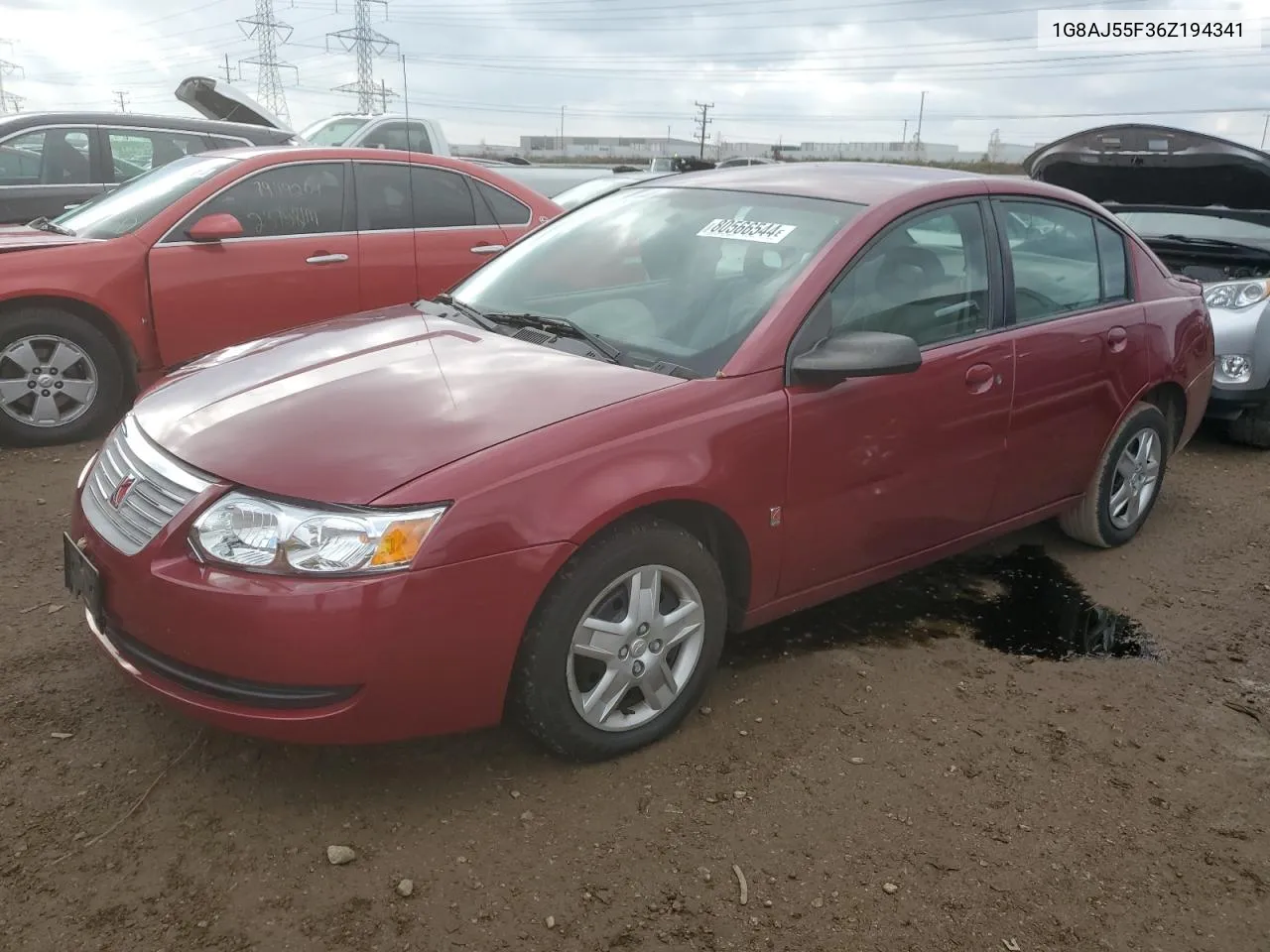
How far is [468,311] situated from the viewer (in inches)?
144

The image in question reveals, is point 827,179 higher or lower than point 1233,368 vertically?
higher

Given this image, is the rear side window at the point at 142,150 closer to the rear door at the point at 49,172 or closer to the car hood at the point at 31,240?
the rear door at the point at 49,172

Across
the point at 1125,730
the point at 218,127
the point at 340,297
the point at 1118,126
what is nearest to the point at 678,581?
the point at 1125,730

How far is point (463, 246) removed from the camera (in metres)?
6.57

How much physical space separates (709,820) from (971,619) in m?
1.71

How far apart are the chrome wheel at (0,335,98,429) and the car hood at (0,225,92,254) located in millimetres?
490

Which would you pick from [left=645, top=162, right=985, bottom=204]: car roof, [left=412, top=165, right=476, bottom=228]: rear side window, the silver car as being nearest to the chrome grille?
[left=645, top=162, right=985, bottom=204]: car roof

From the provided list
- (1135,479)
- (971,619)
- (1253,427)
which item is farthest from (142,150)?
(1253,427)

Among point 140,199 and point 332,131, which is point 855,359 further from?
point 332,131

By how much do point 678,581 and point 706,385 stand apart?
549 mm

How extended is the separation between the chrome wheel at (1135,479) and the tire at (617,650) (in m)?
2.42

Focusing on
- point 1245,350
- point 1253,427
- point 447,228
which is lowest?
point 1253,427

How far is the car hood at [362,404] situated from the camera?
2.51 meters

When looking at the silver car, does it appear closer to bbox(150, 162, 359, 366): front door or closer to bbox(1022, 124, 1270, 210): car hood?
bbox(1022, 124, 1270, 210): car hood
